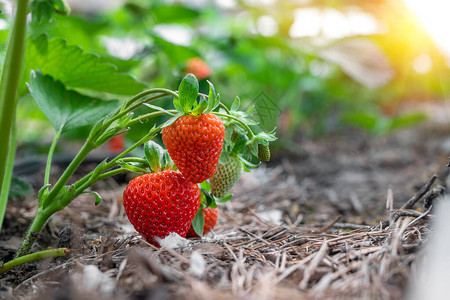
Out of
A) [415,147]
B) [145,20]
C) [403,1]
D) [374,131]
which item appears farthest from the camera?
[403,1]

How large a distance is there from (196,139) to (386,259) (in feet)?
1.39

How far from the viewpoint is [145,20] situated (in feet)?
8.21

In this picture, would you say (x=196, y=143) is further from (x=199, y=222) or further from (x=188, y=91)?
(x=199, y=222)

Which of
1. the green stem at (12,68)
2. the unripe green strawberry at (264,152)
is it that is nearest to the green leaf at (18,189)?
the green stem at (12,68)

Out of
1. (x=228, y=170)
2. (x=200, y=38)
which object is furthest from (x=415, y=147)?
(x=228, y=170)

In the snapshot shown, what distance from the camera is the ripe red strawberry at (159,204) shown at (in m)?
0.88

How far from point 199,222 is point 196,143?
0.82ft

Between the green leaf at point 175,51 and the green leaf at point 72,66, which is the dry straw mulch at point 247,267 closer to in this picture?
the green leaf at point 72,66

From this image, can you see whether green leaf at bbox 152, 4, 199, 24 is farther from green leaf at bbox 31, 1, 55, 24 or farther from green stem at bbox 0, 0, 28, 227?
green stem at bbox 0, 0, 28, 227

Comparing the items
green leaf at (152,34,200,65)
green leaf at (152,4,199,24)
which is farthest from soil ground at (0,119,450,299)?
green leaf at (152,4,199,24)

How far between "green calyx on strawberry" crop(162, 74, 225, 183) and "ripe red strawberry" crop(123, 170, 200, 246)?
41 mm

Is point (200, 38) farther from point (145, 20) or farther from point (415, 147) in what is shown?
point (415, 147)

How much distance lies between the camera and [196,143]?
0.84 metres

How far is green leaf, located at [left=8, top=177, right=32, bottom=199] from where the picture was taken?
1.21m
